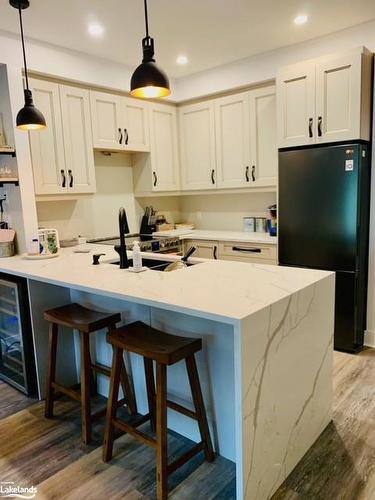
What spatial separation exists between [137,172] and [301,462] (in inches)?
131

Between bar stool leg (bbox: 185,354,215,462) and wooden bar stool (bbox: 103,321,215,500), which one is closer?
wooden bar stool (bbox: 103,321,215,500)

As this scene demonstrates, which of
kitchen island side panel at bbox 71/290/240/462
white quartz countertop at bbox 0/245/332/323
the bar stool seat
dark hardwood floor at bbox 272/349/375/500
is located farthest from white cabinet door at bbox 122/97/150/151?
dark hardwood floor at bbox 272/349/375/500

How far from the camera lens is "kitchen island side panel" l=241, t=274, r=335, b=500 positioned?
1521 mm

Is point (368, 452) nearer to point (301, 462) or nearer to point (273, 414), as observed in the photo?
point (301, 462)

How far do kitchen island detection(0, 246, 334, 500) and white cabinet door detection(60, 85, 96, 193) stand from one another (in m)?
1.22

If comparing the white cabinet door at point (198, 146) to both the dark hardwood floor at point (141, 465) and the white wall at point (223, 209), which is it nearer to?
the white wall at point (223, 209)

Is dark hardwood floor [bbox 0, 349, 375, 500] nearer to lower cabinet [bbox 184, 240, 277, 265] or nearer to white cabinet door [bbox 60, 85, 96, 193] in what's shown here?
lower cabinet [bbox 184, 240, 277, 265]

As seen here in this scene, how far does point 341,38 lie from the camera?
3119 mm

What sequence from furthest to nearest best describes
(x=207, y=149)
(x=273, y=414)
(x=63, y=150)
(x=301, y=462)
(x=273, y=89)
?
(x=207, y=149) → (x=273, y=89) → (x=63, y=150) → (x=301, y=462) → (x=273, y=414)

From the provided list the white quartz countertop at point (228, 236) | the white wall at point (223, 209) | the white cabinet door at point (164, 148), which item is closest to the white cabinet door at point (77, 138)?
the white cabinet door at point (164, 148)

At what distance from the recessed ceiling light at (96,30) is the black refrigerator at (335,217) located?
175 centimetres

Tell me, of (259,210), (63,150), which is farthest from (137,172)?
(259,210)

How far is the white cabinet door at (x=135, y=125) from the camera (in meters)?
3.87

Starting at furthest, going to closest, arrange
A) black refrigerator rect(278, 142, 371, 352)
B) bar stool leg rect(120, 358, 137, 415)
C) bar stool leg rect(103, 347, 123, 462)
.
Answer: black refrigerator rect(278, 142, 371, 352) → bar stool leg rect(120, 358, 137, 415) → bar stool leg rect(103, 347, 123, 462)
